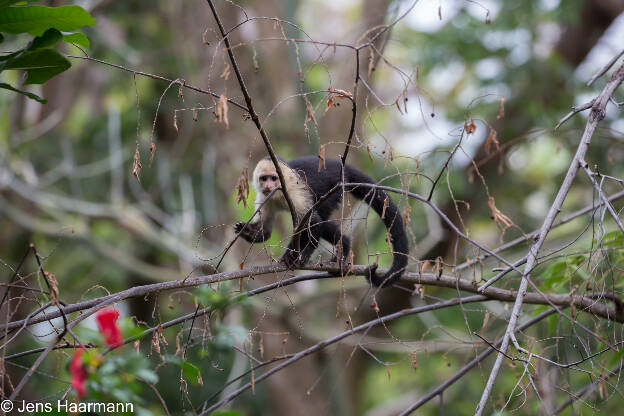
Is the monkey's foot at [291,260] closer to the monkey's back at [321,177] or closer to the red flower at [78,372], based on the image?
the monkey's back at [321,177]

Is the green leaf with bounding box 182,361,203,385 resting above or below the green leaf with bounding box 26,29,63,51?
below

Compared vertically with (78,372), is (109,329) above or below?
above

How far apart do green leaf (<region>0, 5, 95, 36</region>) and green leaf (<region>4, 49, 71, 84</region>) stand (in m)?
0.13

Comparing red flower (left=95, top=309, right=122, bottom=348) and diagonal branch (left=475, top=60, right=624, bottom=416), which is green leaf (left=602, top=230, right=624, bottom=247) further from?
red flower (left=95, top=309, right=122, bottom=348)

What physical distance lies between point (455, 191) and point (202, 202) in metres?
3.92

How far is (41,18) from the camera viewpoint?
2.45 m

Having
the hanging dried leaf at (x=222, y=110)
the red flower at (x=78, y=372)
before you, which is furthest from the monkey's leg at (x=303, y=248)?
the red flower at (x=78, y=372)

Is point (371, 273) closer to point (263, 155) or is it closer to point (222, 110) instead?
point (222, 110)

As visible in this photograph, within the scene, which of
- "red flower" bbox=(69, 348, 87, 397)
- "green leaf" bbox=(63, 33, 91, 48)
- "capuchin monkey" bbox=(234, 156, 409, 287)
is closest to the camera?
"red flower" bbox=(69, 348, 87, 397)

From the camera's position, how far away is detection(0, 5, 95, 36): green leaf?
241 centimetres

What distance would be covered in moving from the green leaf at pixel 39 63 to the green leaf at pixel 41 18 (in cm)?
13

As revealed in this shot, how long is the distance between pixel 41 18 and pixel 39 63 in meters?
0.18

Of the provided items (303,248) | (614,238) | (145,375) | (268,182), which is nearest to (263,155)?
(268,182)

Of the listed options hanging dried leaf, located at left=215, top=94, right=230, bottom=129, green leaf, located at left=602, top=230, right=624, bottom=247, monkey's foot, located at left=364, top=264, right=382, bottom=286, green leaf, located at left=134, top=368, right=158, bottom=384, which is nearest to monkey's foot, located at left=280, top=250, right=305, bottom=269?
monkey's foot, located at left=364, top=264, right=382, bottom=286
